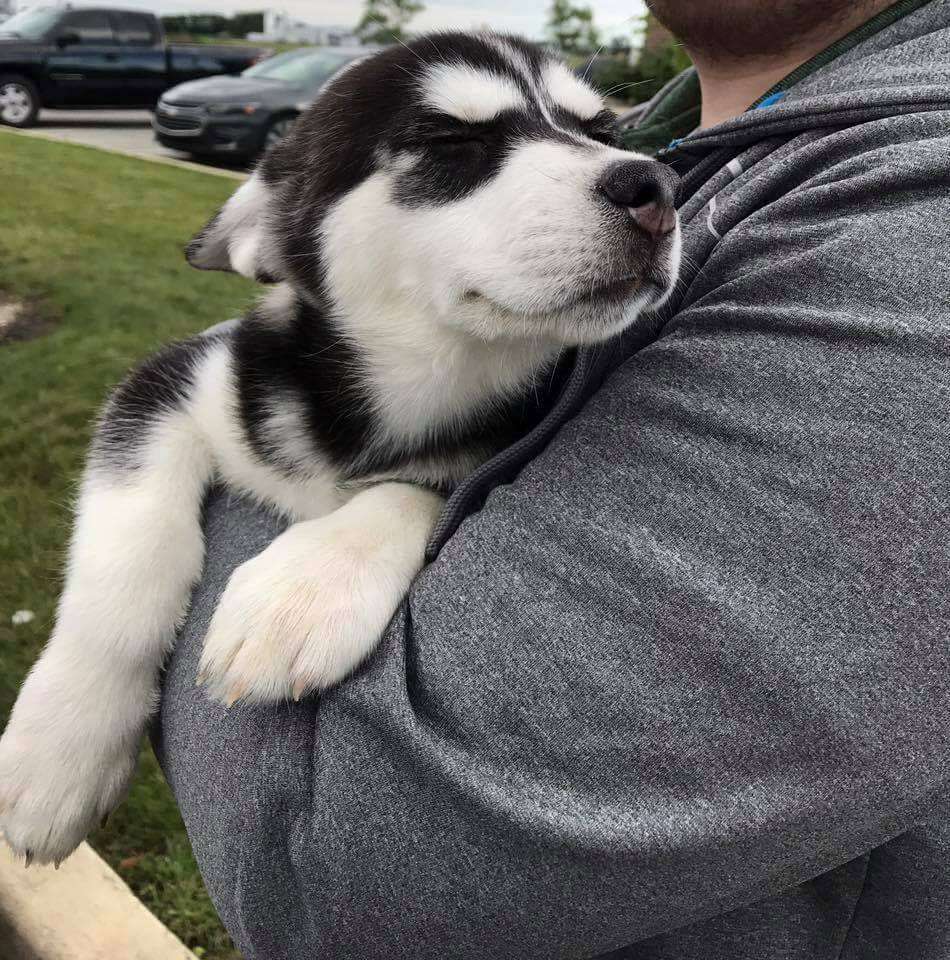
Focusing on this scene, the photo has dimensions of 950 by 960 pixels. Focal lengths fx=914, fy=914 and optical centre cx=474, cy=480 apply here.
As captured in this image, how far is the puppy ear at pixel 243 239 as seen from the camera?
198cm

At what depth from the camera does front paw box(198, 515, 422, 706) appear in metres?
1.21

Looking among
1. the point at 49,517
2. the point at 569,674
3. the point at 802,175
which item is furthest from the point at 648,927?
the point at 49,517

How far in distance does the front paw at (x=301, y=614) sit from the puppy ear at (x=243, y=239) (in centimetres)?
77

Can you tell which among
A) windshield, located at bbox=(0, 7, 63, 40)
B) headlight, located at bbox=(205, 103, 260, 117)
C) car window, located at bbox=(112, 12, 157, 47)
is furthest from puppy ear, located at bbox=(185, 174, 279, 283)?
car window, located at bbox=(112, 12, 157, 47)

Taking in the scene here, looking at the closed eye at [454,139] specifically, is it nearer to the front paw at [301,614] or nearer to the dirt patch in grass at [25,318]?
the front paw at [301,614]

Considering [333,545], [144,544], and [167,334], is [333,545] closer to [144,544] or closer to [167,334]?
[144,544]

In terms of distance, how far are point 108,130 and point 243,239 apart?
1477 cm

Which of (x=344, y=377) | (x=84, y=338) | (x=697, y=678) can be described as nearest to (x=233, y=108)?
(x=84, y=338)

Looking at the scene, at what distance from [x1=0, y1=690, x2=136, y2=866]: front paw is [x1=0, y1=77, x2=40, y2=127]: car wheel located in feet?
49.6

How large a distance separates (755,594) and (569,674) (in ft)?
0.72

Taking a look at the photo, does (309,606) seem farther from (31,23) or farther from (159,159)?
(31,23)

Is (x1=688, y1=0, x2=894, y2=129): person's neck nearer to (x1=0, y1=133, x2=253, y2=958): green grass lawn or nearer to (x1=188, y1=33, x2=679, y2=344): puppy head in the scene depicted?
(x1=188, y1=33, x2=679, y2=344): puppy head

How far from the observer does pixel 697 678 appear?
966mm

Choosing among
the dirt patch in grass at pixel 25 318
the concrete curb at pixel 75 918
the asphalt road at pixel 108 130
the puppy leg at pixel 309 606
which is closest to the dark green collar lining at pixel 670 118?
the puppy leg at pixel 309 606
